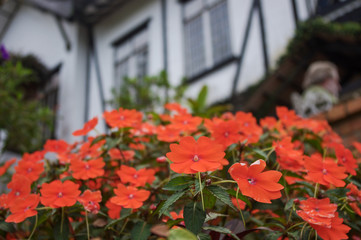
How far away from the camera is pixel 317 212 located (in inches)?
33.4

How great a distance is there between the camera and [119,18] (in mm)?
6945

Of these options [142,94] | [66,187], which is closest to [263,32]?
[142,94]

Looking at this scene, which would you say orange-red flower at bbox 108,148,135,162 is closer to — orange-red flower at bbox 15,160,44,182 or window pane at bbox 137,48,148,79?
orange-red flower at bbox 15,160,44,182

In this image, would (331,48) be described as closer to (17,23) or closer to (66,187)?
(66,187)

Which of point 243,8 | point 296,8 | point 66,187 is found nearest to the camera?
point 66,187

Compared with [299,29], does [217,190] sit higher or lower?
higher

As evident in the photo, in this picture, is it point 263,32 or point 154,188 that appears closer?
point 154,188

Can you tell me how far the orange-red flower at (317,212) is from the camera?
0.81 meters

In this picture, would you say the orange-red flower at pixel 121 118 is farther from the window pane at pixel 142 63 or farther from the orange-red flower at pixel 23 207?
the window pane at pixel 142 63

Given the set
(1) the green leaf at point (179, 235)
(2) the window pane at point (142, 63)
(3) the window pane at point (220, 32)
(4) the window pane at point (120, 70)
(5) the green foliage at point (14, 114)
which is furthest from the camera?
(4) the window pane at point (120, 70)

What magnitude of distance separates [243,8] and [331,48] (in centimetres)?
143

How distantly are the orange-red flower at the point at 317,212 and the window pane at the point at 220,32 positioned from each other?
4170 mm

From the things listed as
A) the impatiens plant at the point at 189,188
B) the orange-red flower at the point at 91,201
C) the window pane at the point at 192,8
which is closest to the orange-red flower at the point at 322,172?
the impatiens plant at the point at 189,188

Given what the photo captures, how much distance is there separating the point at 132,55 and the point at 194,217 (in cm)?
605
